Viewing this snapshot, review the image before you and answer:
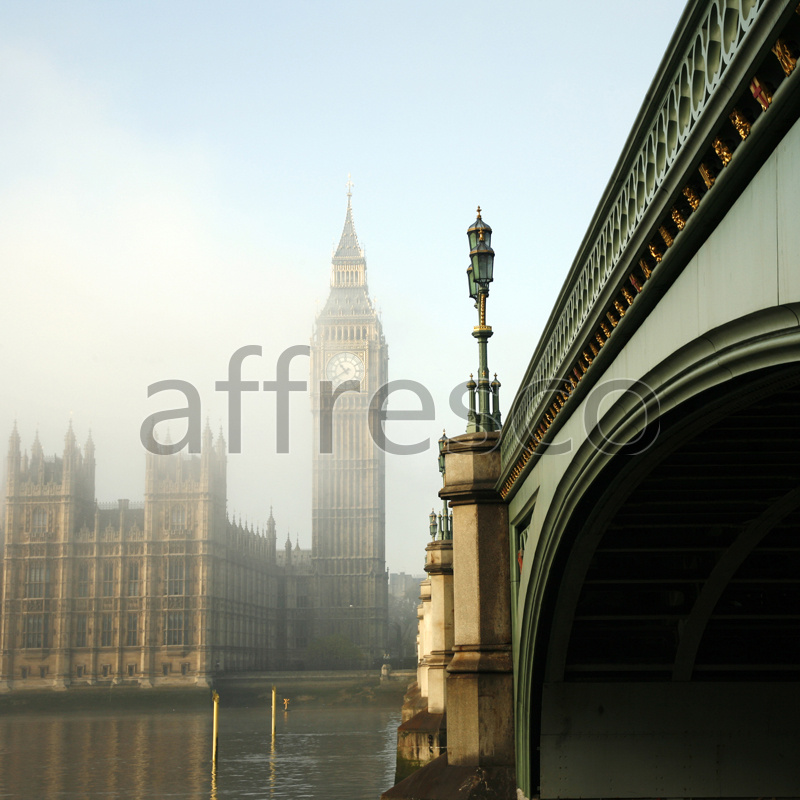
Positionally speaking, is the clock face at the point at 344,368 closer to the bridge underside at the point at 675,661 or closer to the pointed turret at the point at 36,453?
the pointed turret at the point at 36,453

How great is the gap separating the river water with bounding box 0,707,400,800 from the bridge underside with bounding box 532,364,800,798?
18508mm

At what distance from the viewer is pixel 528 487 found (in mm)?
10305

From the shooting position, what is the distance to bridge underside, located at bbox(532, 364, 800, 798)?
9.41m

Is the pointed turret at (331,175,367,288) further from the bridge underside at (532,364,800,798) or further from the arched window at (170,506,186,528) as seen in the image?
the bridge underside at (532,364,800,798)

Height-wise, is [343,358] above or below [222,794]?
above

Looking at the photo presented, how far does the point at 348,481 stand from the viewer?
119 meters

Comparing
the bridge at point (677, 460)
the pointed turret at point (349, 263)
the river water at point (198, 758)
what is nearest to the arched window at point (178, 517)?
the river water at point (198, 758)

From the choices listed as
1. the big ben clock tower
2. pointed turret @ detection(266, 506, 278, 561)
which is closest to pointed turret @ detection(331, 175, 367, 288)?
the big ben clock tower

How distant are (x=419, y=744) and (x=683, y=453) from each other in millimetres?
17365

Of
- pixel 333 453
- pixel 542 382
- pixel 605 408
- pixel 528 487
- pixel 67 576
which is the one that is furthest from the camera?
pixel 333 453

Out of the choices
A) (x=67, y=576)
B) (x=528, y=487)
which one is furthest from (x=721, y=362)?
(x=67, y=576)

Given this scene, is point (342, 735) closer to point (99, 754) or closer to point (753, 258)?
point (99, 754)

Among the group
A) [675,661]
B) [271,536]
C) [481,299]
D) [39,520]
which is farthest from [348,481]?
[675,661]

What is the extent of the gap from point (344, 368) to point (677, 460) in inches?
4462
